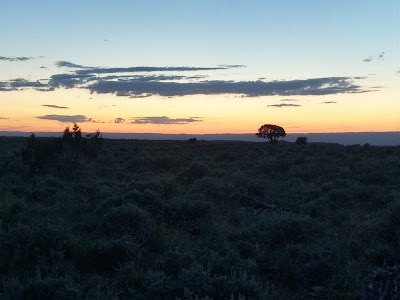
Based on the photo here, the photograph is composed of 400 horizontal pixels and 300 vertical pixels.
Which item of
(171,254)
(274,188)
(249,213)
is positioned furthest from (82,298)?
(274,188)

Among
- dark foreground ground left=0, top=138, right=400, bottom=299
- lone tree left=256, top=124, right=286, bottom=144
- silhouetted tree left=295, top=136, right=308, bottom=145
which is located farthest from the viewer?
lone tree left=256, top=124, right=286, bottom=144

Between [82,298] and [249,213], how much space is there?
8.05m

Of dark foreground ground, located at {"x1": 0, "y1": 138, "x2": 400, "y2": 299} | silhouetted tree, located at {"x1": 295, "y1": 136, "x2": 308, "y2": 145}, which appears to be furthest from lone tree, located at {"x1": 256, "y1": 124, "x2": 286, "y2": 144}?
dark foreground ground, located at {"x1": 0, "y1": 138, "x2": 400, "y2": 299}

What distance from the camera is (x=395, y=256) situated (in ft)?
28.6

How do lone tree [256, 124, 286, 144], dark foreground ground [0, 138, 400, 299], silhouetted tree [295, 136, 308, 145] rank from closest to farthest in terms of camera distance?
dark foreground ground [0, 138, 400, 299]
silhouetted tree [295, 136, 308, 145]
lone tree [256, 124, 286, 144]

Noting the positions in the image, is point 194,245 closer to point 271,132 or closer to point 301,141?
point 301,141

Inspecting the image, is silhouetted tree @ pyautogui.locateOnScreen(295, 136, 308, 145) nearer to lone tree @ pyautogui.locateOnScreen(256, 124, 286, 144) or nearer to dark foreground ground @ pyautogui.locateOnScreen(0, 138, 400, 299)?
lone tree @ pyautogui.locateOnScreen(256, 124, 286, 144)

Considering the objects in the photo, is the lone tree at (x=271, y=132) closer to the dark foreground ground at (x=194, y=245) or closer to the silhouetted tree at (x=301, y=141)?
the silhouetted tree at (x=301, y=141)

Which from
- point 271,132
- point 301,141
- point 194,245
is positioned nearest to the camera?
point 194,245

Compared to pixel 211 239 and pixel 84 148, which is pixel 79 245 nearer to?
pixel 211 239

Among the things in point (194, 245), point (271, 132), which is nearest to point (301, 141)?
point (271, 132)

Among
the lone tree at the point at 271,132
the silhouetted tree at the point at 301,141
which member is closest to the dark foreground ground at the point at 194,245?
the silhouetted tree at the point at 301,141

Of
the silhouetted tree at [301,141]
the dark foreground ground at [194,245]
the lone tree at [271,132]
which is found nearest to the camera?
the dark foreground ground at [194,245]

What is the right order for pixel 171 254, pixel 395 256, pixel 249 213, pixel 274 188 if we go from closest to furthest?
pixel 171 254 < pixel 395 256 < pixel 249 213 < pixel 274 188
